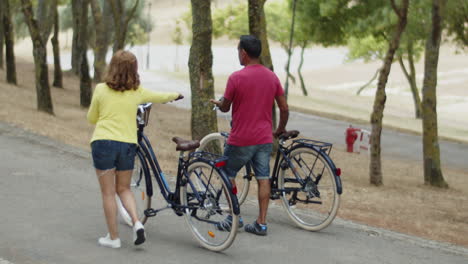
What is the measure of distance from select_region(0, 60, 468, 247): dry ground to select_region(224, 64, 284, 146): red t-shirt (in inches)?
80.5

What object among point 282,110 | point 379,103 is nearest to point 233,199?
point 282,110

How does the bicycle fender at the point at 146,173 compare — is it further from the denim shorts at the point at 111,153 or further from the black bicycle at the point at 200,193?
the denim shorts at the point at 111,153

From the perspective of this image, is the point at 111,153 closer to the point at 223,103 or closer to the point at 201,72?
the point at 223,103

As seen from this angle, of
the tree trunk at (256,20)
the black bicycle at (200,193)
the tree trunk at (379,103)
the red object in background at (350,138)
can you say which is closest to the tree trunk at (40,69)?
the tree trunk at (256,20)

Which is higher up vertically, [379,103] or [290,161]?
[290,161]

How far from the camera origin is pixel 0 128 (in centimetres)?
1255

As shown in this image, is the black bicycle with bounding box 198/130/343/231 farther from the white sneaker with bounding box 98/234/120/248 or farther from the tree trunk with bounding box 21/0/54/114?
the tree trunk with bounding box 21/0/54/114

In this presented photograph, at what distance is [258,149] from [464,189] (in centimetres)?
942

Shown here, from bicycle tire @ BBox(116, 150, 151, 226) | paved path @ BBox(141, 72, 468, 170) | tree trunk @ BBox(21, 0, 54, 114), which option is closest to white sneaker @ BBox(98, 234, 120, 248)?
bicycle tire @ BBox(116, 150, 151, 226)

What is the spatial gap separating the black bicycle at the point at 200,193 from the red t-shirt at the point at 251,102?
1.31ft

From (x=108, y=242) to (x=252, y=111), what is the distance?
5.36ft

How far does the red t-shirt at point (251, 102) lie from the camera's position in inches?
256

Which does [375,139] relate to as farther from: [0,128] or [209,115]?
[0,128]

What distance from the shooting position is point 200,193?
245 inches
